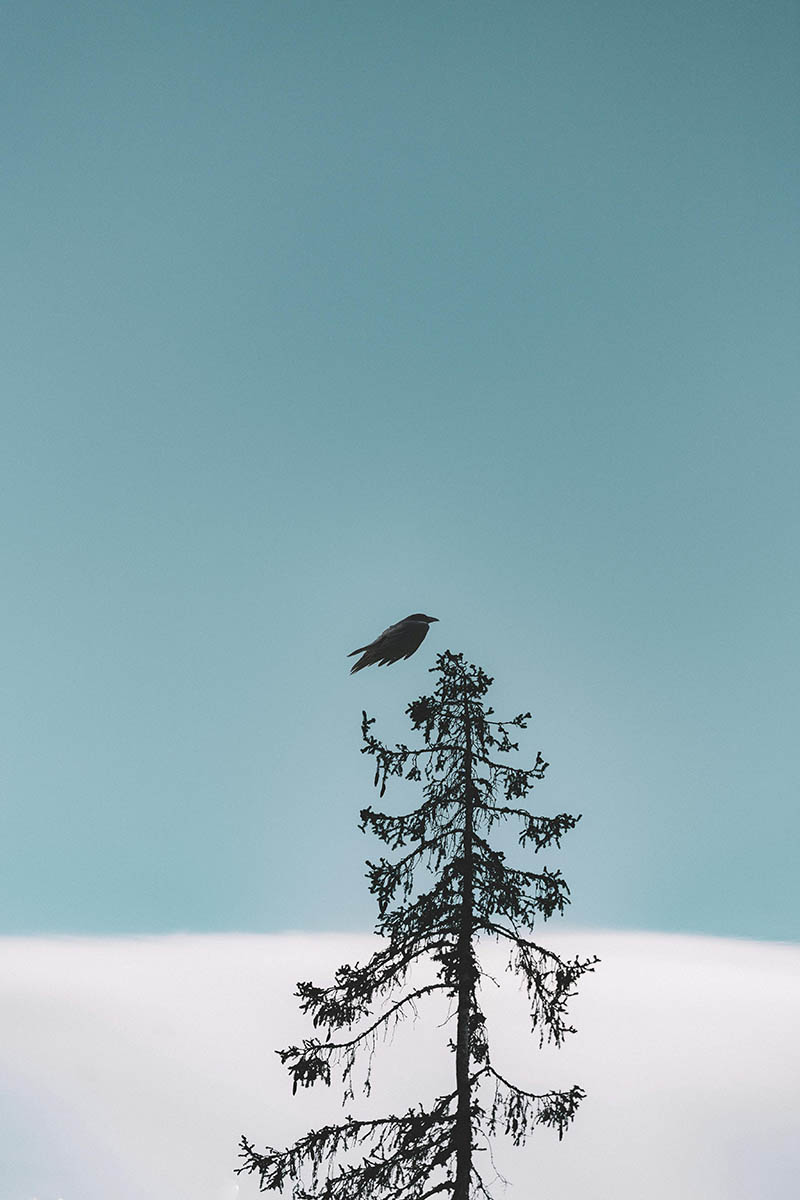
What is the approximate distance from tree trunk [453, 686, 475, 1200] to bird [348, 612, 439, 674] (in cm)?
787

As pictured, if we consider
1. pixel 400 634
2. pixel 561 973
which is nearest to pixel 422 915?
pixel 561 973

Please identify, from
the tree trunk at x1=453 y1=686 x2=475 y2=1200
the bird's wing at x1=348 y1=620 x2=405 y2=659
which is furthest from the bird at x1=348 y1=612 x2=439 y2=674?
the tree trunk at x1=453 y1=686 x2=475 y2=1200

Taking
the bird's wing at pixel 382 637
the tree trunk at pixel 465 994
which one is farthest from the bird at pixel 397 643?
the tree trunk at pixel 465 994

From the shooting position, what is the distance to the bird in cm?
609

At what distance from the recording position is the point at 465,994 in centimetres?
1270

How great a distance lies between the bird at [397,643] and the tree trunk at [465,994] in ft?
25.8

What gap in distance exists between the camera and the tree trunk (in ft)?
39.4

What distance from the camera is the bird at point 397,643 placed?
609cm

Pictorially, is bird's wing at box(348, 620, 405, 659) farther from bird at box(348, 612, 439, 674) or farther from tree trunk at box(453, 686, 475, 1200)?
tree trunk at box(453, 686, 475, 1200)

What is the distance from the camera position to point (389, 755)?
44.8 feet

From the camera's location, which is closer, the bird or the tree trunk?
the bird

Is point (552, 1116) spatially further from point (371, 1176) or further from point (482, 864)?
point (482, 864)

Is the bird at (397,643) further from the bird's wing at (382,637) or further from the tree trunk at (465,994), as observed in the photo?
the tree trunk at (465,994)

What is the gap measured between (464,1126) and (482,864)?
10.6 feet
